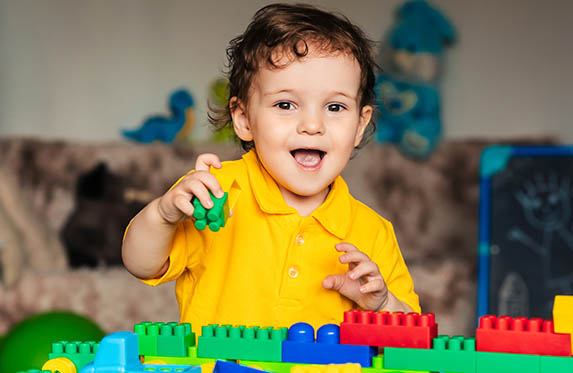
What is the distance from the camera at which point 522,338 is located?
686mm

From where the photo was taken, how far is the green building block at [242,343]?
74cm

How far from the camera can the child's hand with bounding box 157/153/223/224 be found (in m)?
0.84

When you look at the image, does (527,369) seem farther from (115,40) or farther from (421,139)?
(115,40)

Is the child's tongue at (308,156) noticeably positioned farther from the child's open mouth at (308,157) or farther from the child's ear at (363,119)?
the child's ear at (363,119)

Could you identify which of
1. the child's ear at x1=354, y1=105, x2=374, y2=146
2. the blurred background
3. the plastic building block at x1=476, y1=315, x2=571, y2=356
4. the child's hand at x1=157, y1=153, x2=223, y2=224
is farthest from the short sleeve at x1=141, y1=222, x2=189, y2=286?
the blurred background

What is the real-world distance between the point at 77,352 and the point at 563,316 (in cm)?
48

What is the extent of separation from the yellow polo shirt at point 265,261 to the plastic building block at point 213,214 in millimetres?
221

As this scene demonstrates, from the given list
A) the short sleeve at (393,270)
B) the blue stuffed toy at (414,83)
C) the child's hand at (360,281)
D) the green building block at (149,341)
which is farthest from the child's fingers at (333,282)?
the blue stuffed toy at (414,83)

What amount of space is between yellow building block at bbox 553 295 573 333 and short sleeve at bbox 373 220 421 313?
42cm

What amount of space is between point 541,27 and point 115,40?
1.69 meters

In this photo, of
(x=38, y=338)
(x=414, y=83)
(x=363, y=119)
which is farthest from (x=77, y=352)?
(x=414, y=83)

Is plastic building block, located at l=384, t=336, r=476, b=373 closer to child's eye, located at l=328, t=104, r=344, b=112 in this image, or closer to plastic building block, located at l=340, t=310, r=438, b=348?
plastic building block, located at l=340, t=310, r=438, b=348

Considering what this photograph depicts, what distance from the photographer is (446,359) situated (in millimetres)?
694

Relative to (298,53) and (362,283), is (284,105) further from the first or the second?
(362,283)
